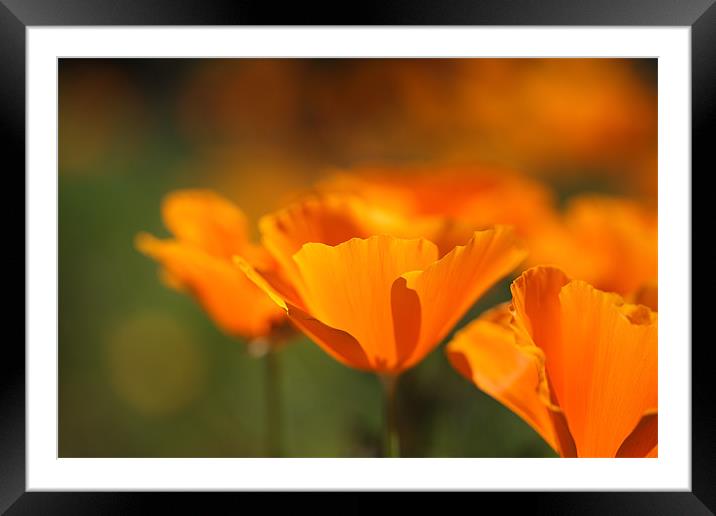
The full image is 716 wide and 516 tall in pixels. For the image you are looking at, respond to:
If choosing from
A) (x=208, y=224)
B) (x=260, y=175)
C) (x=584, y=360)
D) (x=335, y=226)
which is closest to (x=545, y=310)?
(x=584, y=360)

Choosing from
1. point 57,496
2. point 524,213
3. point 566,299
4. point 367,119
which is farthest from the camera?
point 367,119

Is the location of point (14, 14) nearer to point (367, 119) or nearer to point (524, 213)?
point (524, 213)

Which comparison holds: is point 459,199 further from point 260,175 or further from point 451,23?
point 260,175

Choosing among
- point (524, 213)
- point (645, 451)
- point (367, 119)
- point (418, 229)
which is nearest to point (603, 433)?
point (645, 451)

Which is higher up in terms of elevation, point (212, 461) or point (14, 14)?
point (14, 14)

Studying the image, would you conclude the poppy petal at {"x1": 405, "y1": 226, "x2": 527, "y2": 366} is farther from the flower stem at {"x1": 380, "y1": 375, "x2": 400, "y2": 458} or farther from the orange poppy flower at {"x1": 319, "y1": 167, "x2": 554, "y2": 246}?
the orange poppy flower at {"x1": 319, "y1": 167, "x2": 554, "y2": 246}

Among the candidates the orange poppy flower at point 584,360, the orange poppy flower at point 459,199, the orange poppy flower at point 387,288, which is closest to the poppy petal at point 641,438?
the orange poppy flower at point 584,360
